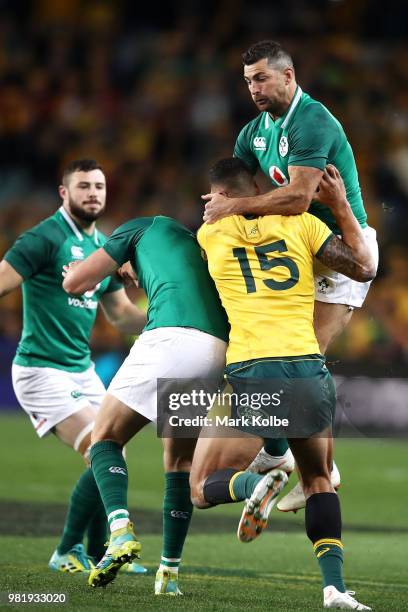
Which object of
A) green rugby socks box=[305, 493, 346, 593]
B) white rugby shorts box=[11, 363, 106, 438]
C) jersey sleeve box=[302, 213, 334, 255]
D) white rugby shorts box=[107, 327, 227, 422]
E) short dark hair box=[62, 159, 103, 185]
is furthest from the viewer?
short dark hair box=[62, 159, 103, 185]

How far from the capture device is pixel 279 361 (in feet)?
17.5

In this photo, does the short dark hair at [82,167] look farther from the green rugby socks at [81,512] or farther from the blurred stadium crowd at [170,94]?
the blurred stadium crowd at [170,94]

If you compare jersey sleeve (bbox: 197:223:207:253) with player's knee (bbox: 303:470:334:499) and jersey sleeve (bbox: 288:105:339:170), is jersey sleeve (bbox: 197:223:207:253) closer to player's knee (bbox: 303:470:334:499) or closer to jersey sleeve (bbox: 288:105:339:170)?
jersey sleeve (bbox: 288:105:339:170)

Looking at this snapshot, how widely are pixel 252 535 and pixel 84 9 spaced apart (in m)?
16.3

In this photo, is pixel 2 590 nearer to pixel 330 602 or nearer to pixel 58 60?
pixel 330 602

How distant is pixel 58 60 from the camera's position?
19.6m

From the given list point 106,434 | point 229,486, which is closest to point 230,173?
point 106,434

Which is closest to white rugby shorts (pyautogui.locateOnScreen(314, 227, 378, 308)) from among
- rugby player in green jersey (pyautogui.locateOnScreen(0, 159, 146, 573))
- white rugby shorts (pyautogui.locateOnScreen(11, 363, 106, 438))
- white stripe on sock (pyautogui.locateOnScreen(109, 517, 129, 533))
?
rugby player in green jersey (pyautogui.locateOnScreen(0, 159, 146, 573))

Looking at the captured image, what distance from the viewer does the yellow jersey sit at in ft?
17.6

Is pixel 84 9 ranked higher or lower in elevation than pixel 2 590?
higher

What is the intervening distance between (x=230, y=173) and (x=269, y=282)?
2.16ft

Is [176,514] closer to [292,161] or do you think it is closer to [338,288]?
[338,288]

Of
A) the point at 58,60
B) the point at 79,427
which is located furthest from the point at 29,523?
the point at 58,60

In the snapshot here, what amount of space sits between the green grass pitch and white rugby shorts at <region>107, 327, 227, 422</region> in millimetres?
935
